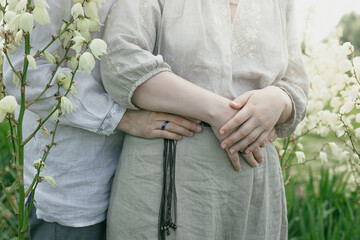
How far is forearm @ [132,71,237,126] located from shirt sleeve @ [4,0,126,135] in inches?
5.4

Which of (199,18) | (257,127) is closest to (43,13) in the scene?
(199,18)

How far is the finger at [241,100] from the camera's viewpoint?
1406 millimetres

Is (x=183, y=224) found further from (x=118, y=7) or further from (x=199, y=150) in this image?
(x=118, y=7)

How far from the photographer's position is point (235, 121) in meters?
1.40

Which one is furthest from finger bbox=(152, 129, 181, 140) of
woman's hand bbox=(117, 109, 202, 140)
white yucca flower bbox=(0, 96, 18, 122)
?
white yucca flower bbox=(0, 96, 18, 122)

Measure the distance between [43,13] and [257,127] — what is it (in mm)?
735

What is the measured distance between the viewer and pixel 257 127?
1.45m

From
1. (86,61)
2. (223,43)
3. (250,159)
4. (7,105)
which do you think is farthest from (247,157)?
(7,105)

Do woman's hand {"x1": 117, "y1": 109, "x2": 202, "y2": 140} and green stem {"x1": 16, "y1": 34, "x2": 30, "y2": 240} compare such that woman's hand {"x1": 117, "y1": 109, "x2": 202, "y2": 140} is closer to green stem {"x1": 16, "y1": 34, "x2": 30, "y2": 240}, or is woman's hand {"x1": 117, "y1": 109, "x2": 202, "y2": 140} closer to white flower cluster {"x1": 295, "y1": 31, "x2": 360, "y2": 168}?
green stem {"x1": 16, "y1": 34, "x2": 30, "y2": 240}

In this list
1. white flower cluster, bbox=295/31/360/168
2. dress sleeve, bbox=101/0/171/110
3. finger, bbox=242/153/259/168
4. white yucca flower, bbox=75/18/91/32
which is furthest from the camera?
white flower cluster, bbox=295/31/360/168

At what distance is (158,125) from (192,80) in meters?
0.18

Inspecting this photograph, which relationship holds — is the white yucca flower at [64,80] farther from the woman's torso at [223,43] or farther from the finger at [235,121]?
the finger at [235,121]

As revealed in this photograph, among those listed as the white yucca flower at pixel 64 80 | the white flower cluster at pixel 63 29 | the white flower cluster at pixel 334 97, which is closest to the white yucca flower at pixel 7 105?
the white flower cluster at pixel 63 29

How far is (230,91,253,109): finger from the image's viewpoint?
4.61 ft
